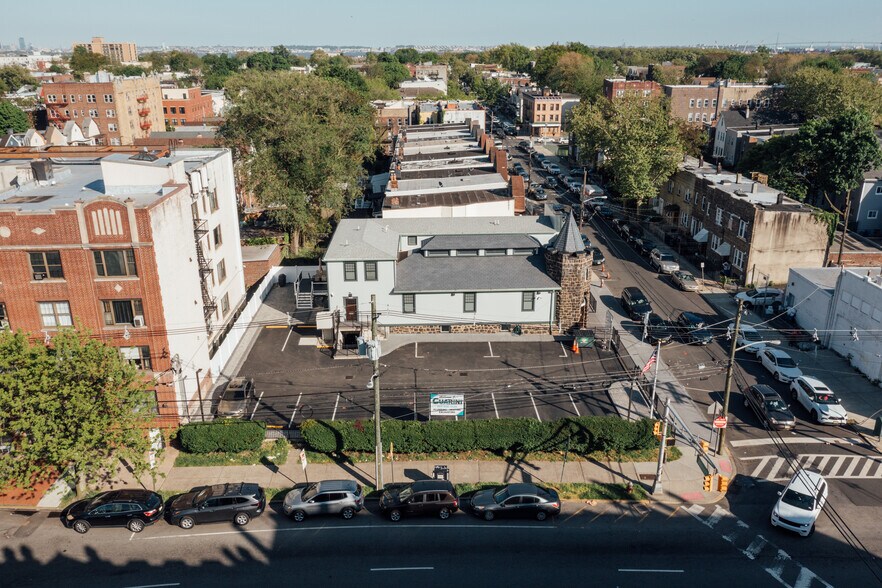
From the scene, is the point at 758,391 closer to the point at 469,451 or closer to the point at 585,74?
the point at 469,451

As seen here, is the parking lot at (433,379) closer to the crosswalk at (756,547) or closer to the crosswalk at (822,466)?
the crosswalk at (822,466)

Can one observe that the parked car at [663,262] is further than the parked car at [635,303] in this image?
Yes

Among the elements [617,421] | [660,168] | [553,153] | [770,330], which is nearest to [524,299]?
[617,421]

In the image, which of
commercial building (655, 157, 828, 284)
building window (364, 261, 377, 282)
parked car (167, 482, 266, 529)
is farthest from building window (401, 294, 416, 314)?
commercial building (655, 157, 828, 284)

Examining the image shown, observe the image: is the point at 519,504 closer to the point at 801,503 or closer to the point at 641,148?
the point at 801,503

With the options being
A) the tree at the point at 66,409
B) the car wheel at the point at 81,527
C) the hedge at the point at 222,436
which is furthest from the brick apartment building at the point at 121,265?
the car wheel at the point at 81,527

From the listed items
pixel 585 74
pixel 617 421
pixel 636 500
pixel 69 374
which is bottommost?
pixel 636 500
